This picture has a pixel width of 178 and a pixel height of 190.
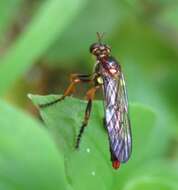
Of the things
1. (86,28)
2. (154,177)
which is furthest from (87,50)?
(154,177)

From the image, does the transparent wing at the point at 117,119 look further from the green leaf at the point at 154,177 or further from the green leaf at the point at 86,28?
the green leaf at the point at 86,28

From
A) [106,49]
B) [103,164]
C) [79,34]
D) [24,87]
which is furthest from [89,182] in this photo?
[79,34]

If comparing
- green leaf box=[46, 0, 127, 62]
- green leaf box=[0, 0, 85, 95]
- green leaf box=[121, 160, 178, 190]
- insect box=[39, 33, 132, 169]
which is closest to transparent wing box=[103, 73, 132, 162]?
insect box=[39, 33, 132, 169]

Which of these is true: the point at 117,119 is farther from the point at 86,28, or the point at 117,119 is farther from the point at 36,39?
the point at 86,28

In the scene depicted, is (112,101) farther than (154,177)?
No

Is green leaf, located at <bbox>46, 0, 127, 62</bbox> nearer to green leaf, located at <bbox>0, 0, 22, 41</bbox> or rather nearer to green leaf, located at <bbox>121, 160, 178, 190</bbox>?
green leaf, located at <bbox>0, 0, 22, 41</bbox>

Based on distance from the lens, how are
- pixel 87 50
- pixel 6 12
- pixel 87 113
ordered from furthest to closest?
pixel 87 50 < pixel 6 12 < pixel 87 113
